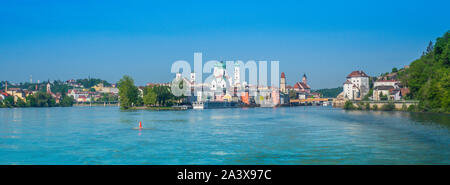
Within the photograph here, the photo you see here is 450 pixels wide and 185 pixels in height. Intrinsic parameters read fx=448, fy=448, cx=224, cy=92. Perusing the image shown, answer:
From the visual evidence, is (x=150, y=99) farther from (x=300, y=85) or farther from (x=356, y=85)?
(x=300, y=85)

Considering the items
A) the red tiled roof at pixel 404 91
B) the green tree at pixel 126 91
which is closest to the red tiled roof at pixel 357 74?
the red tiled roof at pixel 404 91

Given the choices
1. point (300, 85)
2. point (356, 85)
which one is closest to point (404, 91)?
point (356, 85)

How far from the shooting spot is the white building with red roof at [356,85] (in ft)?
349

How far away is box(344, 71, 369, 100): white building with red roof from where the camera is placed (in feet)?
349

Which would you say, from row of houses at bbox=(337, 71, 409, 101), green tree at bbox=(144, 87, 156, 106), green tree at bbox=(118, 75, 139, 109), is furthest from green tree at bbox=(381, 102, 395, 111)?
green tree at bbox=(118, 75, 139, 109)

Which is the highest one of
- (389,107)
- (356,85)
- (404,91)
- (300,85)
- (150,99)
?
(300,85)

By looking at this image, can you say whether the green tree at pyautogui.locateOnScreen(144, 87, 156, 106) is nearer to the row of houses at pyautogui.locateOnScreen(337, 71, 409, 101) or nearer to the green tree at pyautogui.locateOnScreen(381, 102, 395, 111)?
the green tree at pyautogui.locateOnScreen(381, 102, 395, 111)

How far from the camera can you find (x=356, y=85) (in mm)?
108562

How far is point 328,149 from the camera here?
18312 millimetres

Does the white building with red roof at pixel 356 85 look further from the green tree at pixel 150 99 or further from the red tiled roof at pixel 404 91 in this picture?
the green tree at pixel 150 99

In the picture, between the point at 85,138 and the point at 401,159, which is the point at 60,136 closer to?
the point at 85,138
